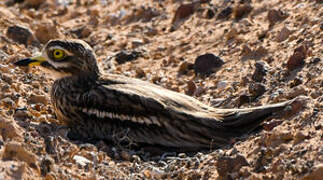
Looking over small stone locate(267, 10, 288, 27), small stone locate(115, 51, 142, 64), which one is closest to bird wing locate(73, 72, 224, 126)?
small stone locate(115, 51, 142, 64)

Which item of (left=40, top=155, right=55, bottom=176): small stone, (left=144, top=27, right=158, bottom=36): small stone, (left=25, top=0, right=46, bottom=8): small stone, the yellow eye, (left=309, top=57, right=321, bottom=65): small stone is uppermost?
(left=25, top=0, right=46, bottom=8): small stone

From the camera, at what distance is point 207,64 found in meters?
8.95

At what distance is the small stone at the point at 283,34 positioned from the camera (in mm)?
8766

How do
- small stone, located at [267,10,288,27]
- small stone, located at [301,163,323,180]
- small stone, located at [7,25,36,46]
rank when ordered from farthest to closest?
small stone, located at [7,25,36,46] → small stone, located at [267,10,288,27] → small stone, located at [301,163,323,180]

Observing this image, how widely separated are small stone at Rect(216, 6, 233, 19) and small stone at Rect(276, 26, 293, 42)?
5.32ft

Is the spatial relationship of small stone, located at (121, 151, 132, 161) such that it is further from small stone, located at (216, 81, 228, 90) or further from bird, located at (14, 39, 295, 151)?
small stone, located at (216, 81, 228, 90)

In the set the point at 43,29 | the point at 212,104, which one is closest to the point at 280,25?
the point at 212,104

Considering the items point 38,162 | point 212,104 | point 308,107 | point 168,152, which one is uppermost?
point 212,104

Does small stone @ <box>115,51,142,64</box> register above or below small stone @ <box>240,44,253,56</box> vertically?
above

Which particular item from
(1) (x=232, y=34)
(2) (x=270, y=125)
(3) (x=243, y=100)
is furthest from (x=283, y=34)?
(2) (x=270, y=125)

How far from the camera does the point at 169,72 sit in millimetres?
9227

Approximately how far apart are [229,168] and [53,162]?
149 cm

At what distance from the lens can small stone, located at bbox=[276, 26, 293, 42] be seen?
877 cm

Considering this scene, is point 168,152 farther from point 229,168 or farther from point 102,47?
point 102,47
